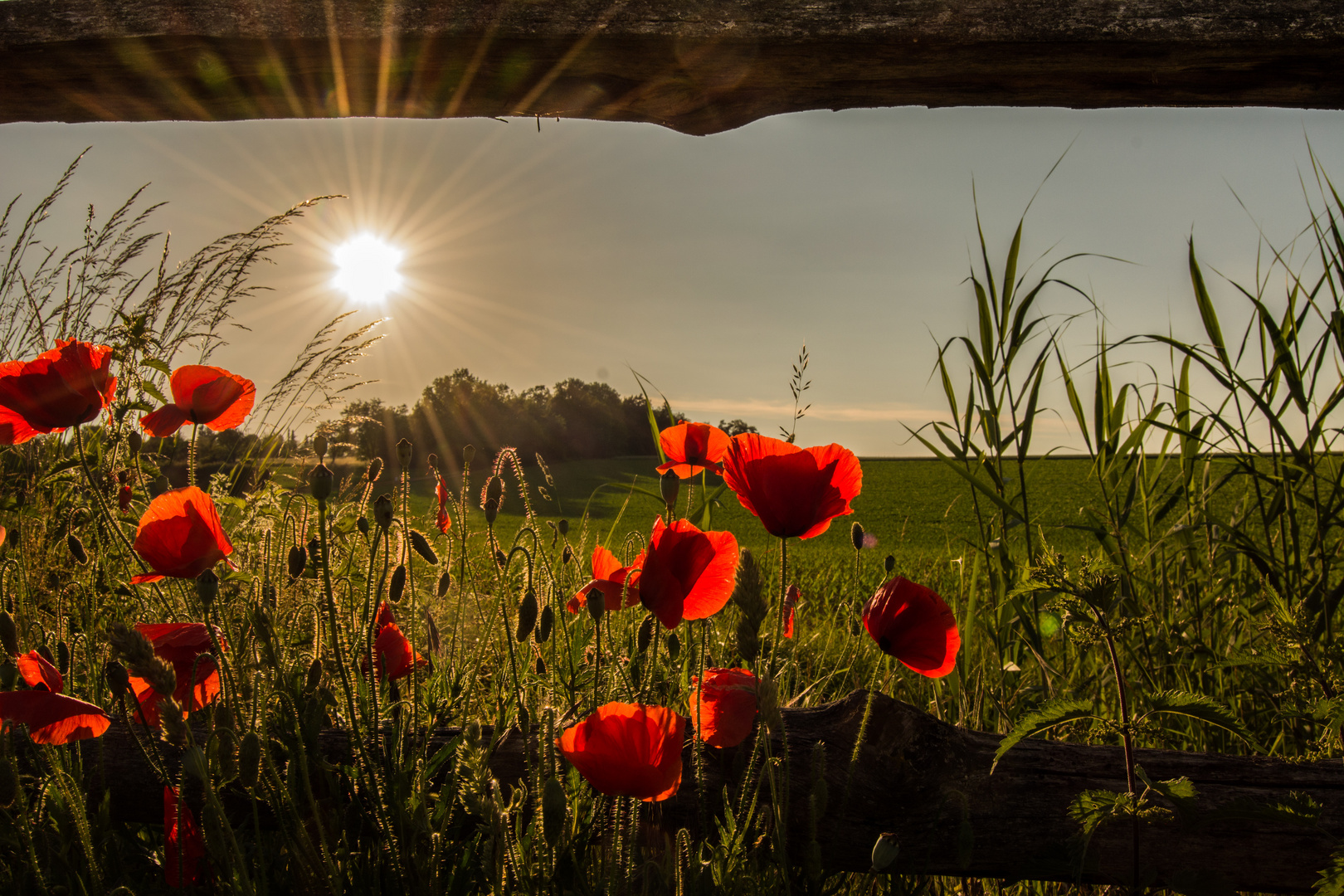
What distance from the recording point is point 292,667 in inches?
58.0

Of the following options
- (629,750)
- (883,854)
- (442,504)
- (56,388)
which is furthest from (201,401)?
(883,854)

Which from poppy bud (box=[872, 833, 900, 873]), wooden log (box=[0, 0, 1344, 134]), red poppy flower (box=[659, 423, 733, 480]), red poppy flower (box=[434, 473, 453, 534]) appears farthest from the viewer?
wooden log (box=[0, 0, 1344, 134])

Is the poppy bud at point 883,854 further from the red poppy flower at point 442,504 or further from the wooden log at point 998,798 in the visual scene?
the red poppy flower at point 442,504

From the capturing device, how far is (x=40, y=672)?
1.15 m

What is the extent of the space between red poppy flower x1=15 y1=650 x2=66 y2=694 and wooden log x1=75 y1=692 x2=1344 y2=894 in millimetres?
222

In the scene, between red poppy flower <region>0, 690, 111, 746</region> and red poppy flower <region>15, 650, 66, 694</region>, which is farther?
red poppy flower <region>15, 650, 66, 694</region>

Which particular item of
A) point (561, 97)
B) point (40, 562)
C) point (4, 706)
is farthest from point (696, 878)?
point (40, 562)

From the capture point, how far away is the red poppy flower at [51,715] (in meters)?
0.94

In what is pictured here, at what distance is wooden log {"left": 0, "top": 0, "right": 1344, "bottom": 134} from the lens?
1841 mm

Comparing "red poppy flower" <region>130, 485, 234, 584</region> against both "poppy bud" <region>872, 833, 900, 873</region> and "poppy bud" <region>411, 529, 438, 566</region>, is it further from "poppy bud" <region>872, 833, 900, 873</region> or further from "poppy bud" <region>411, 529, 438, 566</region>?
"poppy bud" <region>872, 833, 900, 873</region>

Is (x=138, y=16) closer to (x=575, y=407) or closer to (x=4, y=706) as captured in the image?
(x=4, y=706)

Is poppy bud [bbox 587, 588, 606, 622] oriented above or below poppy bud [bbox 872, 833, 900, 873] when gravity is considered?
above

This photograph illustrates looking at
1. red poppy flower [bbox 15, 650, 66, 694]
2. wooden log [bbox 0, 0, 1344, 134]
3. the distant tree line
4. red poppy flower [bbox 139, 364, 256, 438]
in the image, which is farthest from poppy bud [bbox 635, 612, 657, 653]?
the distant tree line

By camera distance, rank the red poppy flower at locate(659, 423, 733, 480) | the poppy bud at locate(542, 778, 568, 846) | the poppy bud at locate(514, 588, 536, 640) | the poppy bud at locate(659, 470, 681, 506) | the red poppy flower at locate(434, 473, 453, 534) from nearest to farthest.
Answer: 1. the poppy bud at locate(542, 778, 568, 846)
2. the poppy bud at locate(514, 588, 536, 640)
3. the poppy bud at locate(659, 470, 681, 506)
4. the red poppy flower at locate(659, 423, 733, 480)
5. the red poppy flower at locate(434, 473, 453, 534)
